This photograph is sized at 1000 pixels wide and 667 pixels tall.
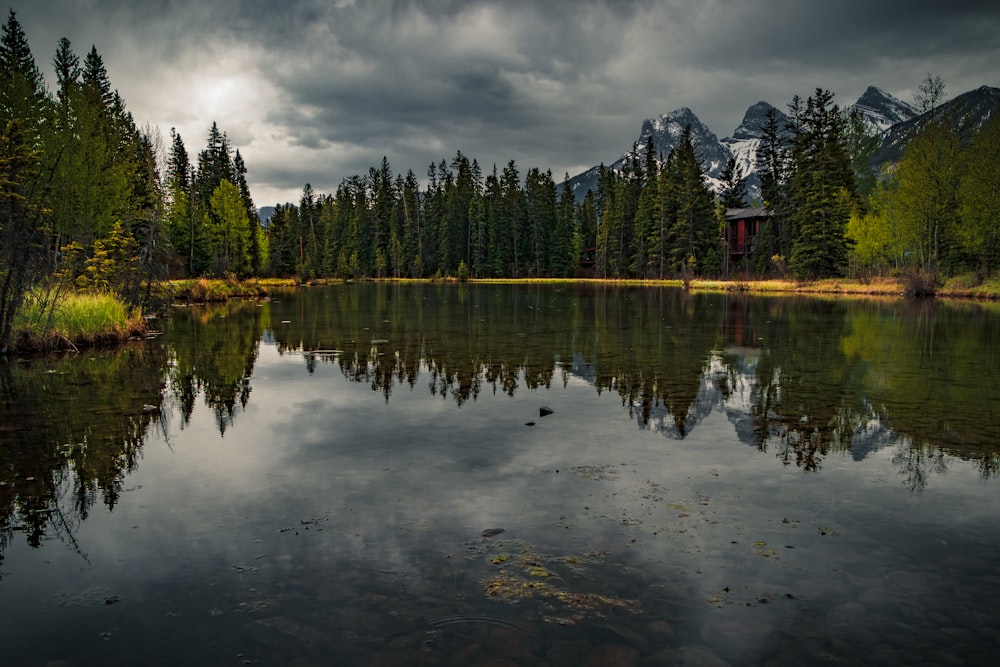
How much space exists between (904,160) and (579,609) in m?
59.7

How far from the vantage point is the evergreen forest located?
25.7m

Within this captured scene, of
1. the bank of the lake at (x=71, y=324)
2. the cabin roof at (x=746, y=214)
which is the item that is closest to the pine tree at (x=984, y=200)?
the cabin roof at (x=746, y=214)

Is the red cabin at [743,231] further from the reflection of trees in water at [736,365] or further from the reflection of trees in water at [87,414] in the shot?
the reflection of trees in water at [87,414]

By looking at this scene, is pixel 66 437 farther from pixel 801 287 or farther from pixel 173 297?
pixel 801 287

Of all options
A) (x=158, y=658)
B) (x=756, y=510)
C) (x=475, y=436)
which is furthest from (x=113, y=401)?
(x=756, y=510)

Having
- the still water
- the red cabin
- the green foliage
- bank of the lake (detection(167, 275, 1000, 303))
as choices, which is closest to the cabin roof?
the red cabin

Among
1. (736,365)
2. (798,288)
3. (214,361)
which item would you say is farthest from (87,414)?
(798,288)

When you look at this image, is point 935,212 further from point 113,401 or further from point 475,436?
point 113,401

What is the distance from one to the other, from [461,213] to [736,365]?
10239 cm

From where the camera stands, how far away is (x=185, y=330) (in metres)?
24.5

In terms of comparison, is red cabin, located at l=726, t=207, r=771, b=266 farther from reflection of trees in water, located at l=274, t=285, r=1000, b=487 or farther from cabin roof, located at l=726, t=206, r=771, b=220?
reflection of trees in water, located at l=274, t=285, r=1000, b=487

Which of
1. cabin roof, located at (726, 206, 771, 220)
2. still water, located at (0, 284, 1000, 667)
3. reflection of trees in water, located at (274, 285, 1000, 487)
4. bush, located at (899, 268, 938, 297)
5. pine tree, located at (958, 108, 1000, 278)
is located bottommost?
still water, located at (0, 284, 1000, 667)

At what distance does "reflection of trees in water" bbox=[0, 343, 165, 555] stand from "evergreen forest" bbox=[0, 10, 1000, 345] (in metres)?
3.82

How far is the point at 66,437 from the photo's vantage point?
360 inches
